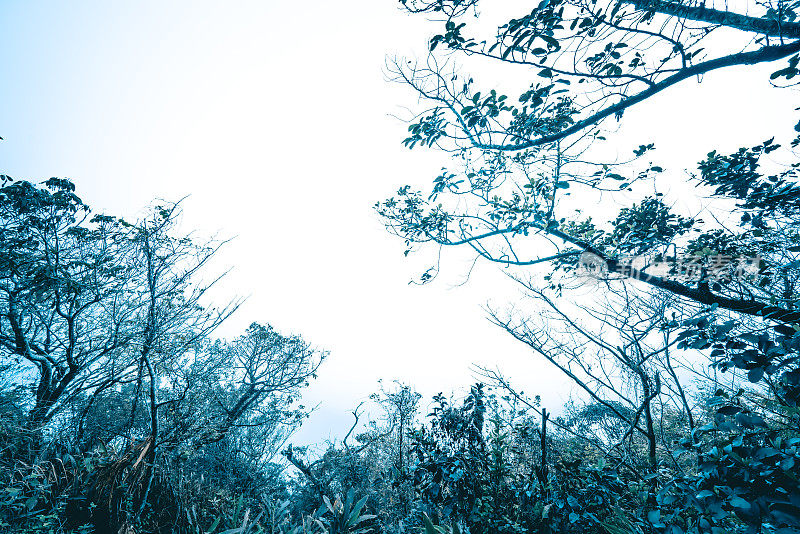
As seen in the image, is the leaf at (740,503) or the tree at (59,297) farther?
the tree at (59,297)

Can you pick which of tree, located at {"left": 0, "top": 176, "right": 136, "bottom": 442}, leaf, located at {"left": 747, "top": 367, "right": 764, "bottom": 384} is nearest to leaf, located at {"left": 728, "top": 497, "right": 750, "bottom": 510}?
leaf, located at {"left": 747, "top": 367, "right": 764, "bottom": 384}

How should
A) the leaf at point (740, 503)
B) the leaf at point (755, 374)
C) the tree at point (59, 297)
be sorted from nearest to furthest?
the leaf at point (740, 503), the leaf at point (755, 374), the tree at point (59, 297)

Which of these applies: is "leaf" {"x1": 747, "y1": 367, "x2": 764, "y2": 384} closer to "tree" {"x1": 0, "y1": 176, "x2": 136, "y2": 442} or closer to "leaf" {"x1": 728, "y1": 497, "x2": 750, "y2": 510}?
"leaf" {"x1": 728, "y1": 497, "x2": 750, "y2": 510}

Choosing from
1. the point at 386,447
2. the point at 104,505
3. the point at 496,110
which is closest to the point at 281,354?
the point at 386,447

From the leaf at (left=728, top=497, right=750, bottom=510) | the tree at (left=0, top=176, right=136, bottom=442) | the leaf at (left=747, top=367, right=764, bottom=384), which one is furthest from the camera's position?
the tree at (left=0, top=176, right=136, bottom=442)

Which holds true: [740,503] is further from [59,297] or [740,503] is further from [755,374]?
[59,297]

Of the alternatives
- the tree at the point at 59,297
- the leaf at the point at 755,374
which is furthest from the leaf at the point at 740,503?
the tree at the point at 59,297

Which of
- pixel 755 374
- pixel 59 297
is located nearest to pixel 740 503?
pixel 755 374

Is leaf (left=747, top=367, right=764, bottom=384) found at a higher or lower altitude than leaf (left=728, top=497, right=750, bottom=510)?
higher

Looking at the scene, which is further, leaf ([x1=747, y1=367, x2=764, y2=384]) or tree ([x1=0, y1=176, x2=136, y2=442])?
tree ([x1=0, y1=176, x2=136, y2=442])

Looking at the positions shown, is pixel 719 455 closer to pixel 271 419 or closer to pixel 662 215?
pixel 662 215

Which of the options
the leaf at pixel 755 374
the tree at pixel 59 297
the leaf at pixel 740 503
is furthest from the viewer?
the tree at pixel 59 297

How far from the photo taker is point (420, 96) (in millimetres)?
3680

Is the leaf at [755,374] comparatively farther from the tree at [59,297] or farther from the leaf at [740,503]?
the tree at [59,297]
